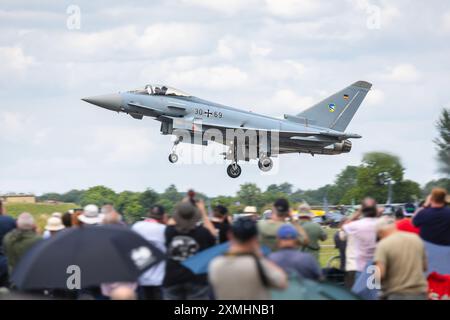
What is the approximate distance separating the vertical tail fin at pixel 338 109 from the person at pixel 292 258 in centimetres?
2891

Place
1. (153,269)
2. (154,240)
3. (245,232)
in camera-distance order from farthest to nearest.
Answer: (154,240)
(153,269)
(245,232)

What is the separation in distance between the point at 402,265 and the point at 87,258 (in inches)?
134

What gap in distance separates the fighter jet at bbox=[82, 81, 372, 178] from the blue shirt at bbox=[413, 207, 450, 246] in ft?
65.1

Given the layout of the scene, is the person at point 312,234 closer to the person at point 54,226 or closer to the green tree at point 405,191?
the person at point 54,226

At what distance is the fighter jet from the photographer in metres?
33.3

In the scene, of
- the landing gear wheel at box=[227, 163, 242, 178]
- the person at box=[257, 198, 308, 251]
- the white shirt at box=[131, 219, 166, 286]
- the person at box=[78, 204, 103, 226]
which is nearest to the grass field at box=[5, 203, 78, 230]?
the landing gear wheel at box=[227, 163, 242, 178]

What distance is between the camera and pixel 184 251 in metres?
10.7

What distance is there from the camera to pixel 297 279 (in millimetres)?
8484

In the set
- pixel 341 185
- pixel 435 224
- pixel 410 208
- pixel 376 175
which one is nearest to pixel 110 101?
pixel 376 175

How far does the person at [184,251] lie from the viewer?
10.6 m

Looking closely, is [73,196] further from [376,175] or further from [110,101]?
[376,175]

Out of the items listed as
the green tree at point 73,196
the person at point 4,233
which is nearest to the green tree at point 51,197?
the green tree at point 73,196
